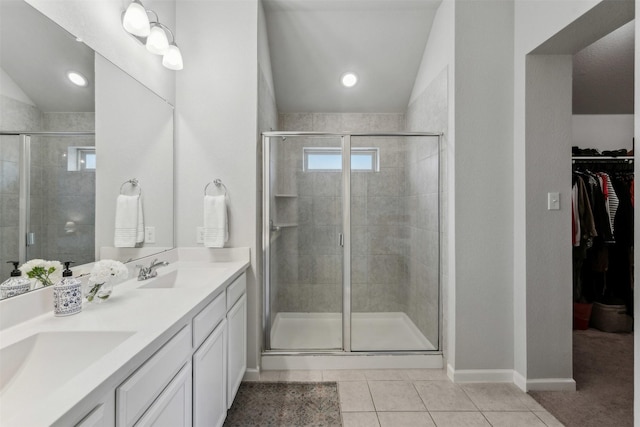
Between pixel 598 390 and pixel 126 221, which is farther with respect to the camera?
pixel 598 390

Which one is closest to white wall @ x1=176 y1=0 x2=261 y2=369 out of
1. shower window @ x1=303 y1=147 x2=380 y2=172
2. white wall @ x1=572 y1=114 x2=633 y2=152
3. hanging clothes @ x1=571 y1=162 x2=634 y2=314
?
shower window @ x1=303 y1=147 x2=380 y2=172

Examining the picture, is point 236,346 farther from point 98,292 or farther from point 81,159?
point 81,159

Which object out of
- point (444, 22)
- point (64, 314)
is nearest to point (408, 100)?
point (444, 22)

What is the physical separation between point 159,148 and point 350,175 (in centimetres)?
141

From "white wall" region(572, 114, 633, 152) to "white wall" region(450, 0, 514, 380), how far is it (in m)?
2.05

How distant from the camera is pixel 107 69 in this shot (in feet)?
5.48

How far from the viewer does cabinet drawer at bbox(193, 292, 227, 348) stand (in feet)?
4.38

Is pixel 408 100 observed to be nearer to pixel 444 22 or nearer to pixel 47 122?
Result: pixel 444 22

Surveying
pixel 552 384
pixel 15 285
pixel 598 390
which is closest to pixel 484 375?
pixel 552 384

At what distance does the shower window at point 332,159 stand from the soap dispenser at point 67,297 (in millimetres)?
1790

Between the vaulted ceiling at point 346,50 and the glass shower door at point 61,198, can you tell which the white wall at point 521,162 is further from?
the glass shower door at point 61,198

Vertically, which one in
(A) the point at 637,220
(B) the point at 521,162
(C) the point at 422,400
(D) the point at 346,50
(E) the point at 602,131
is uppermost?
(D) the point at 346,50

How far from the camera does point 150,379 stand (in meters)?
0.97

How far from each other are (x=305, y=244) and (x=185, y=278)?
1.04 m
